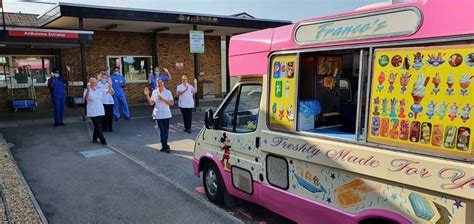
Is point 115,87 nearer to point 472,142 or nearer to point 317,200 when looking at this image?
point 317,200

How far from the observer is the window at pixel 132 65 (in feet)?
54.3

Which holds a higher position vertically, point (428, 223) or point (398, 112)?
point (398, 112)

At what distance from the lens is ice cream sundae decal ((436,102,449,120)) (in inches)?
99.4

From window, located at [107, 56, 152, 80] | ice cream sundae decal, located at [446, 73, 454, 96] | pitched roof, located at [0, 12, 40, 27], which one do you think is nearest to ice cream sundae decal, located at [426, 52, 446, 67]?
ice cream sundae decal, located at [446, 73, 454, 96]

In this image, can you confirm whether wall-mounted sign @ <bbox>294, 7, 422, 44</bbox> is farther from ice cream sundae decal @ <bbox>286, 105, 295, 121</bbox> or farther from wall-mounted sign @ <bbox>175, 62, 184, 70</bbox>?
wall-mounted sign @ <bbox>175, 62, 184, 70</bbox>

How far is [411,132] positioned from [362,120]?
45 centimetres

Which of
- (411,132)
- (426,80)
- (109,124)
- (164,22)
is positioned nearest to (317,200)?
(411,132)

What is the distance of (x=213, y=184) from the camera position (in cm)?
511

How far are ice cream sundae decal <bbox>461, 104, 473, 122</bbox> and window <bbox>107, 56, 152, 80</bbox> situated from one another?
15.7 meters

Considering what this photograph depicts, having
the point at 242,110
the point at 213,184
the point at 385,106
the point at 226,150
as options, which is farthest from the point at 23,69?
the point at 385,106

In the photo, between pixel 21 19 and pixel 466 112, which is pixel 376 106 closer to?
pixel 466 112

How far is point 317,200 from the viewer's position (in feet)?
11.6

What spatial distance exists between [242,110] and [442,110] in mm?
2513

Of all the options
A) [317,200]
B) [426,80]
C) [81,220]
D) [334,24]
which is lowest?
[81,220]
